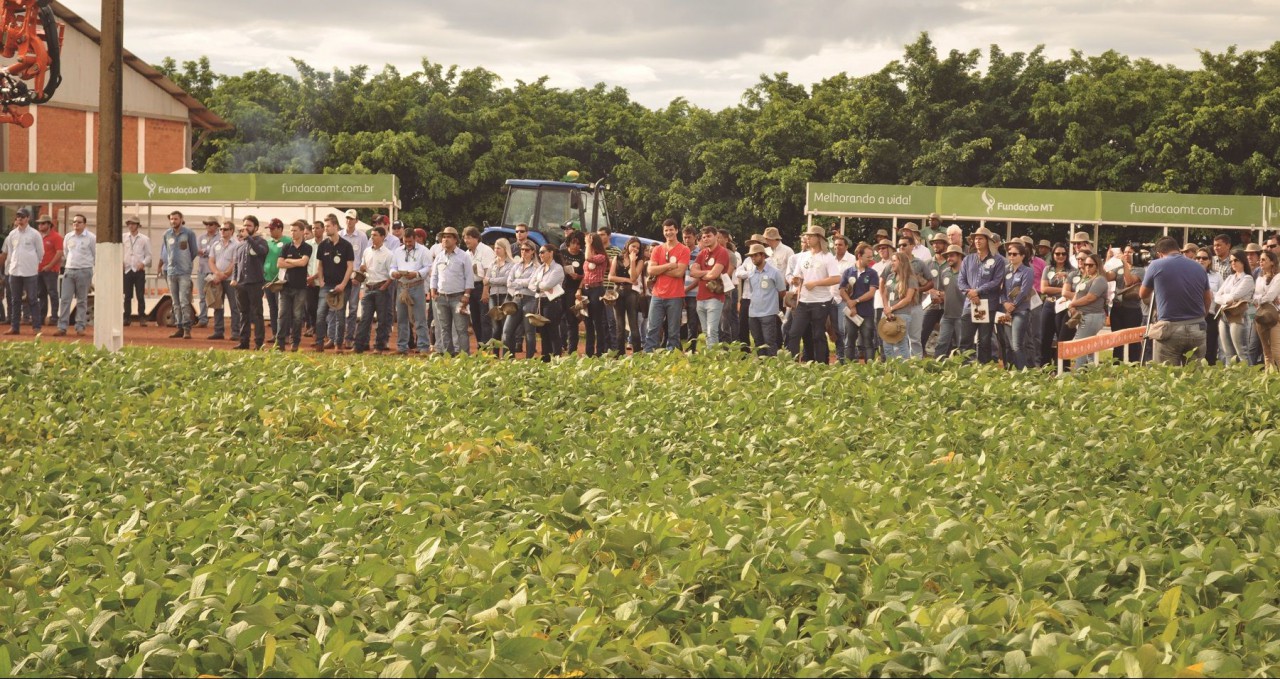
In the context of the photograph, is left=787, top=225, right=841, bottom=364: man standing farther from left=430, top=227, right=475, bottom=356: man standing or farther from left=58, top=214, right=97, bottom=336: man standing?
left=58, top=214, right=97, bottom=336: man standing

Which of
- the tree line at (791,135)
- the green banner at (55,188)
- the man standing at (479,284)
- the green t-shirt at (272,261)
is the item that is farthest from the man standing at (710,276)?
the tree line at (791,135)

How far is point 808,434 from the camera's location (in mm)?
8141

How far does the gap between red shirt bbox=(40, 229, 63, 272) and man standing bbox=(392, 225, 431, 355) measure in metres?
7.76

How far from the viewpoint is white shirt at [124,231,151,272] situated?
2472 centimetres

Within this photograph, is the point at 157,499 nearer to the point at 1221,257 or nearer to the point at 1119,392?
the point at 1119,392

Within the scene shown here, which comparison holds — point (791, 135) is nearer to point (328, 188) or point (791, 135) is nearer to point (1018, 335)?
point (328, 188)

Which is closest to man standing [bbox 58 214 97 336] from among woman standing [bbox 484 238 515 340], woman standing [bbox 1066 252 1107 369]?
woman standing [bbox 484 238 515 340]

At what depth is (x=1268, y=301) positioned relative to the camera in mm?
17438

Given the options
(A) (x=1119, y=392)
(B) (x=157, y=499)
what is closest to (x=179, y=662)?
(B) (x=157, y=499)

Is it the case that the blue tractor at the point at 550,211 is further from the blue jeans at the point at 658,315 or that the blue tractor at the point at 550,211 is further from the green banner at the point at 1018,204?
the blue jeans at the point at 658,315

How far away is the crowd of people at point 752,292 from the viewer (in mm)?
17312

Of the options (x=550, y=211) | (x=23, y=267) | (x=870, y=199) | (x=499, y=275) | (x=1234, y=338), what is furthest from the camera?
(x=550, y=211)

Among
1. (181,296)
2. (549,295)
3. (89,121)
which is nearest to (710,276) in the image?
(549,295)

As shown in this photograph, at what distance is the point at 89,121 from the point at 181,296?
23973 millimetres
